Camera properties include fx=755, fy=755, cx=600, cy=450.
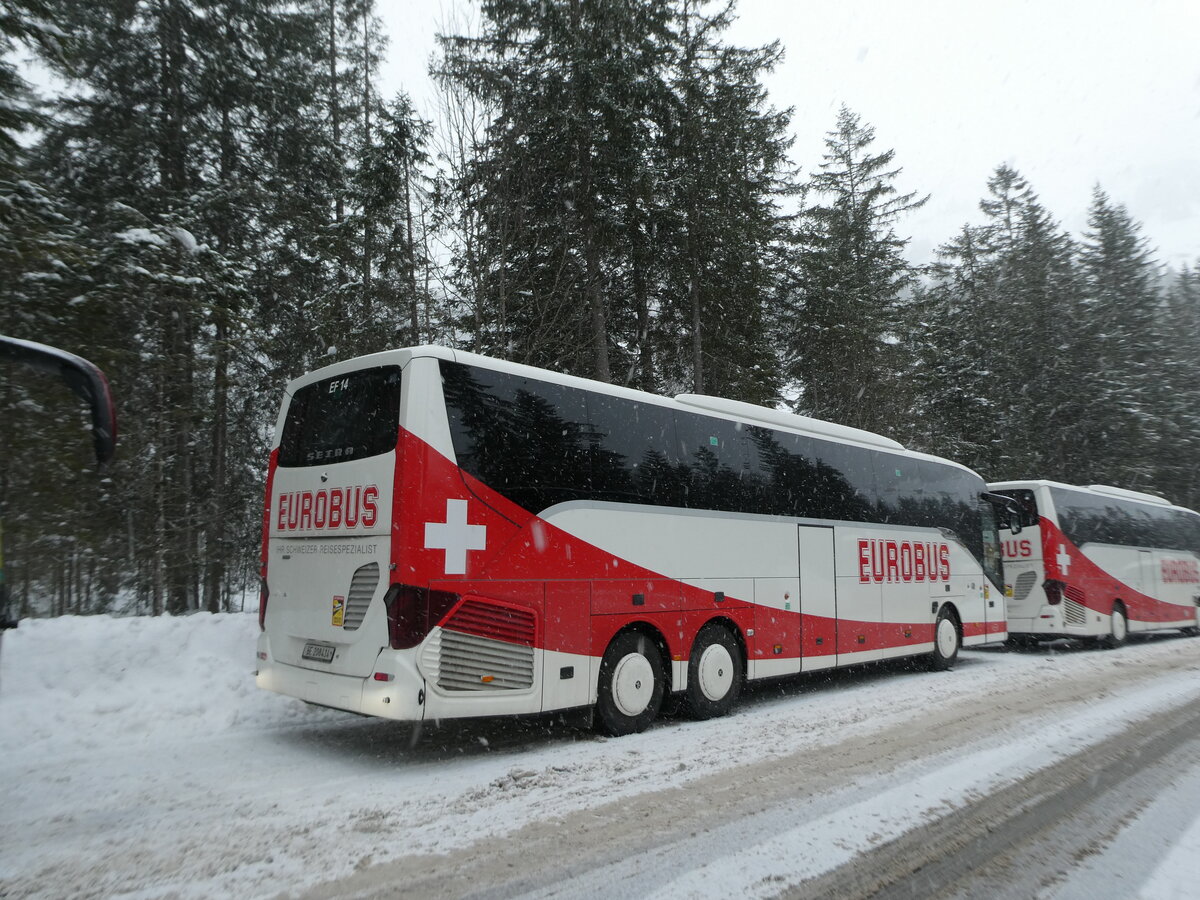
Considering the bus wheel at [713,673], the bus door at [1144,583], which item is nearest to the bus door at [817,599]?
the bus wheel at [713,673]

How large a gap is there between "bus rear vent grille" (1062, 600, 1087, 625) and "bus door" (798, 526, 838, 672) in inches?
303

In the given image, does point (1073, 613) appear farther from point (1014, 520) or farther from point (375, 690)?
point (375, 690)

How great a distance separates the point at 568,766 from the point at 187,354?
10935 millimetres

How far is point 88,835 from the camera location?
4.31m

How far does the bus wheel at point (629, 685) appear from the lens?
715 centimetres

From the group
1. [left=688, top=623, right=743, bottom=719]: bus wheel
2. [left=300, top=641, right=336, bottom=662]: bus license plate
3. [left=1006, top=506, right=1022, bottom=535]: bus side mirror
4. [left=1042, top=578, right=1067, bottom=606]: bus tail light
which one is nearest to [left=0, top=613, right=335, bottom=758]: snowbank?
[left=300, top=641, right=336, bottom=662]: bus license plate

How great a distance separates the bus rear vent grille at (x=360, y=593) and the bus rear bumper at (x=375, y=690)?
1.37 ft

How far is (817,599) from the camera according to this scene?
9.80m

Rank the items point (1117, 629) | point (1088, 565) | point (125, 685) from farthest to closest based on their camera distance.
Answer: point (1117, 629) → point (1088, 565) → point (125, 685)

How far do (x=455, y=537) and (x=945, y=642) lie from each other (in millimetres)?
9656

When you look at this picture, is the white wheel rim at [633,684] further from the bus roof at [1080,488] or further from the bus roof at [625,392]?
the bus roof at [1080,488]

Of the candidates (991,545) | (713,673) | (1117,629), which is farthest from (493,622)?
(1117,629)

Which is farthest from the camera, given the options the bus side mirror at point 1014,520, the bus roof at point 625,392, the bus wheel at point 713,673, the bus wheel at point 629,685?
the bus side mirror at point 1014,520

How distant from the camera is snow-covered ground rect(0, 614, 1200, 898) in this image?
395cm
